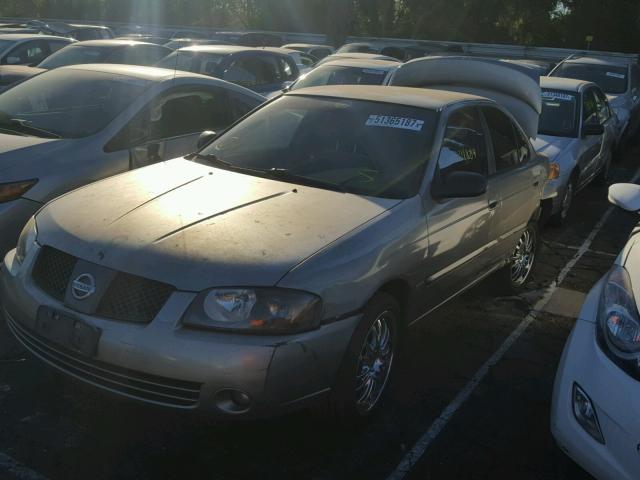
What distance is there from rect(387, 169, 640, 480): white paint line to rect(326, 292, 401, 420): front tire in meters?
0.32

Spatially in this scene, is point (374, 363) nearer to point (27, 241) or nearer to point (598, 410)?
point (598, 410)

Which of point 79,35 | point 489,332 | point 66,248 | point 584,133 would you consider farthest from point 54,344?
point 79,35

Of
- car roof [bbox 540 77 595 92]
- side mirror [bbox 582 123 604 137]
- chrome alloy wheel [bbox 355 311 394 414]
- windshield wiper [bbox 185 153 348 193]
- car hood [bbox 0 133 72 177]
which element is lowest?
chrome alloy wheel [bbox 355 311 394 414]

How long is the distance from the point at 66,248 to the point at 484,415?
2.38 m

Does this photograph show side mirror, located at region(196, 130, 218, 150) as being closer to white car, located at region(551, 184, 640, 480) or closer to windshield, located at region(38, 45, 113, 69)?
white car, located at region(551, 184, 640, 480)

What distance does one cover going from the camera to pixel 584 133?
28.7 ft

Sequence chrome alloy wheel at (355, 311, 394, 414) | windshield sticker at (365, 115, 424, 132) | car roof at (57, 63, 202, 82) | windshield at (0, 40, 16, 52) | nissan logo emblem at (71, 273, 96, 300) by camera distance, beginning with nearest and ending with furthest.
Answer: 1. nissan logo emblem at (71, 273, 96, 300)
2. chrome alloy wheel at (355, 311, 394, 414)
3. windshield sticker at (365, 115, 424, 132)
4. car roof at (57, 63, 202, 82)
5. windshield at (0, 40, 16, 52)

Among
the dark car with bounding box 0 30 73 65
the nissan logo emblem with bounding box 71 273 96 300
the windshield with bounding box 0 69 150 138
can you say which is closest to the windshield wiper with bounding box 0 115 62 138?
the windshield with bounding box 0 69 150 138

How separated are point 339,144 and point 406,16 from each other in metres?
36.8

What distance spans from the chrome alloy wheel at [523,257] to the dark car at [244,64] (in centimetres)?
601

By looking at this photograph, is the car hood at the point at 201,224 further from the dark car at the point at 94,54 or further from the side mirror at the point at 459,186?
the dark car at the point at 94,54

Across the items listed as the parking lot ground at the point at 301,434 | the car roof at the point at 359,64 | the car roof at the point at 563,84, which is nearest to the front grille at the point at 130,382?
the parking lot ground at the point at 301,434

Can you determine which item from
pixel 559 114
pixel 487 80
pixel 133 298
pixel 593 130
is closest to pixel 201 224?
pixel 133 298

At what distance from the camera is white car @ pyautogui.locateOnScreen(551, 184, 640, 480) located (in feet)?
9.53
